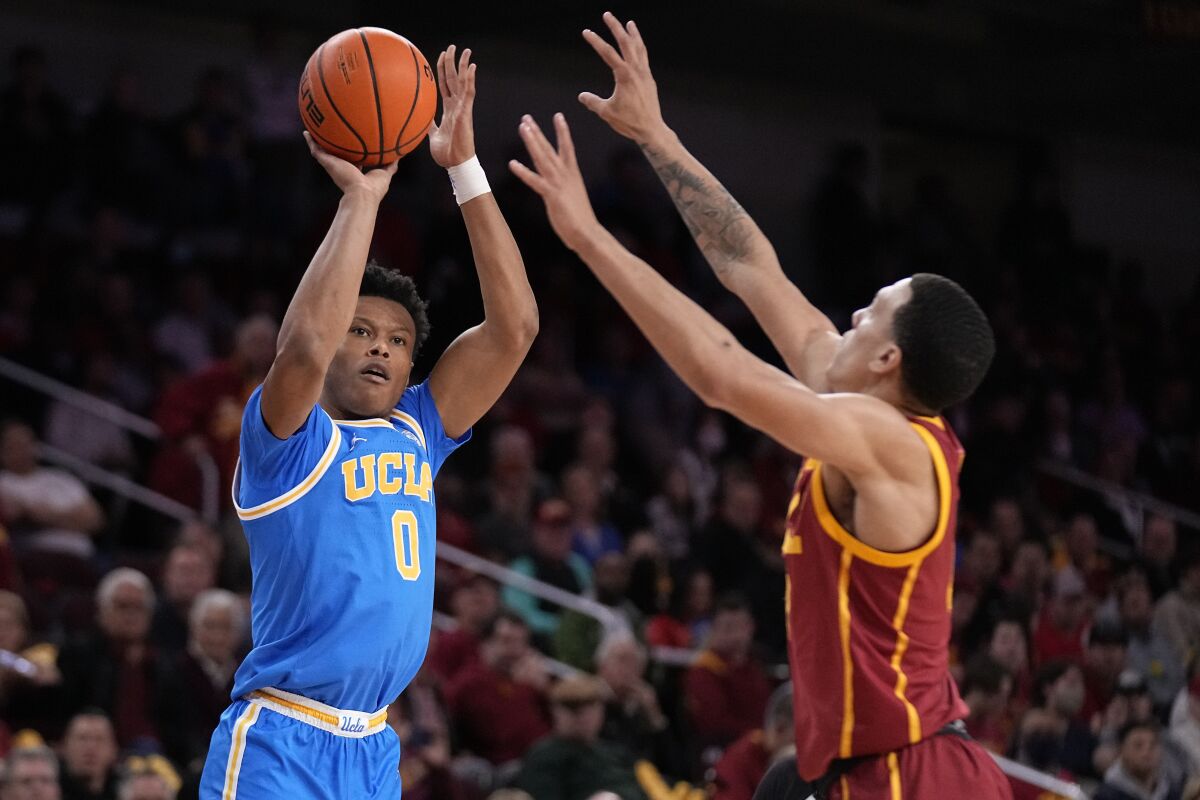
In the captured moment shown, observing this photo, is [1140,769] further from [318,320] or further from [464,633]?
[318,320]

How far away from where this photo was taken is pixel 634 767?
813 centimetres

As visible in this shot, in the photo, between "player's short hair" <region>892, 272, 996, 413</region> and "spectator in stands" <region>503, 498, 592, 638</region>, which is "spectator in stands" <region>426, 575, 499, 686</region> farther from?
"player's short hair" <region>892, 272, 996, 413</region>

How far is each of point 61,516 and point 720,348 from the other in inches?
256

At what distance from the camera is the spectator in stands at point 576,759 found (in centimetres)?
780

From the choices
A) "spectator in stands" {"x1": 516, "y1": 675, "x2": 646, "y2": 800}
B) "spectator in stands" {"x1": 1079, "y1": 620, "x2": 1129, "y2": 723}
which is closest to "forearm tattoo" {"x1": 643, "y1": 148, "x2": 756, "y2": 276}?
"spectator in stands" {"x1": 516, "y1": 675, "x2": 646, "y2": 800}

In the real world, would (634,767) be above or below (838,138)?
below

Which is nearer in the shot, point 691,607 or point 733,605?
point 733,605

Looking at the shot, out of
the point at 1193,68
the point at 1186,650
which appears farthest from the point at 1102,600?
the point at 1193,68

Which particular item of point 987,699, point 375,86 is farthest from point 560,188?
point 987,699

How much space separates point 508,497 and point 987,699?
314cm

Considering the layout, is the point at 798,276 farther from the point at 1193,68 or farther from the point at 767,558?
the point at 767,558

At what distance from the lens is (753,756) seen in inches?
308

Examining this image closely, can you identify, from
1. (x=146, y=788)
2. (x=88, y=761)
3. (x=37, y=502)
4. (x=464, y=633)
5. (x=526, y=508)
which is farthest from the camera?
(x=526, y=508)

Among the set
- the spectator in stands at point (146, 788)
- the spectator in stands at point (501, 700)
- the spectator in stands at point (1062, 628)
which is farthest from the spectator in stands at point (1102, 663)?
the spectator in stands at point (146, 788)
